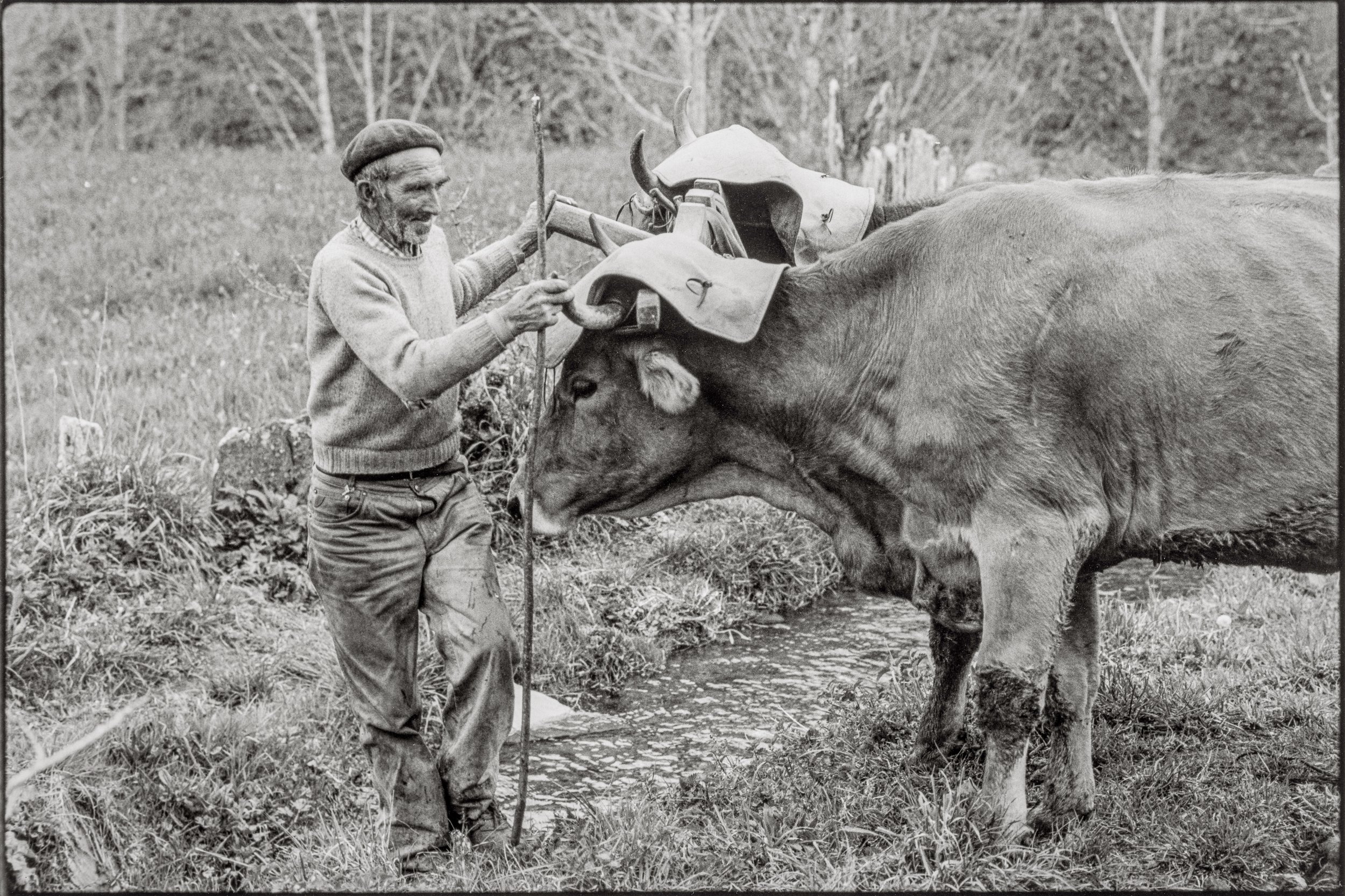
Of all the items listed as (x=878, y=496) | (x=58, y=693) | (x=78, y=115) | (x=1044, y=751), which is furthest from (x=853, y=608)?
(x=78, y=115)

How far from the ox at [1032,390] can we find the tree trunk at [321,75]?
52.2 ft

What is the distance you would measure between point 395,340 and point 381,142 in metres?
0.65

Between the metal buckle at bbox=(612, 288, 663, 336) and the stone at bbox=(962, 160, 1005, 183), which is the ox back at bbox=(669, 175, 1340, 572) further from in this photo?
the stone at bbox=(962, 160, 1005, 183)

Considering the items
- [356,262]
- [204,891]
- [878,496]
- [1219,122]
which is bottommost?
[204,891]

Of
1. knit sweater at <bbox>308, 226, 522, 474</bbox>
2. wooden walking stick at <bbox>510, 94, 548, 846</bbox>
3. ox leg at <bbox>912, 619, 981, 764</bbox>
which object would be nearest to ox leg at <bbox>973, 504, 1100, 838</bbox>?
ox leg at <bbox>912, 619, 981, 764</bbox>

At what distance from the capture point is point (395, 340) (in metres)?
3.89

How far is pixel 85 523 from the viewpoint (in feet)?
20.7

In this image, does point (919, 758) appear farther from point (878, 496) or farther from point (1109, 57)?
point (1109, 57)

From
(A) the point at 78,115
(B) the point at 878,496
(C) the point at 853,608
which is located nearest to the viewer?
(B) the point at 878,496

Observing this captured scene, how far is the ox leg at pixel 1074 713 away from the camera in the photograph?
444 cm

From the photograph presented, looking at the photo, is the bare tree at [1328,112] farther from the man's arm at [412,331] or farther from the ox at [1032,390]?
the man's arm at [412,331]

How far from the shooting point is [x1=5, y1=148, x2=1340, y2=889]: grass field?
421 cm

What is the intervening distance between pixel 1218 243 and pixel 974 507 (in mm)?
1083

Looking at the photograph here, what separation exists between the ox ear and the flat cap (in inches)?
39.4
